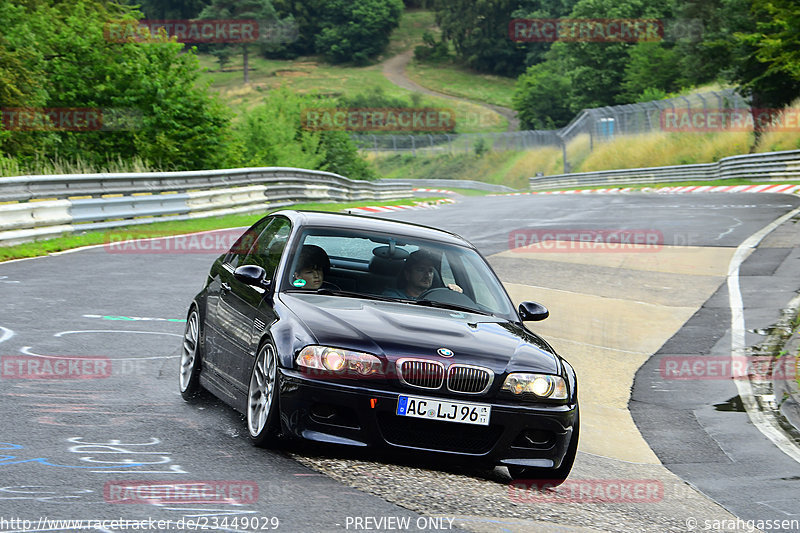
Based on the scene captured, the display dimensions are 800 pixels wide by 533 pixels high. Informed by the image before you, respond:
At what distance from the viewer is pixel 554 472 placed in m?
6.41

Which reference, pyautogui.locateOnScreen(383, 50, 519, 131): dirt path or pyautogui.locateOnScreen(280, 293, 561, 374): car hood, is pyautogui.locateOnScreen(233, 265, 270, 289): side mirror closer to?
pyautogui.locateOnScreen(280, 293, 561, 374): car hood

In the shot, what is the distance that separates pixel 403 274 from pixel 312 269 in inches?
25.1

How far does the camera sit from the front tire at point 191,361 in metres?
7.83

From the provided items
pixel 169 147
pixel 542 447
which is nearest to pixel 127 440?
pixel 542 447

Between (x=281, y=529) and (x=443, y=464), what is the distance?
162cm

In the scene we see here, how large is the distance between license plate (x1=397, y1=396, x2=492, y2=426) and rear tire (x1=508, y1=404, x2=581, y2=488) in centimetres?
52

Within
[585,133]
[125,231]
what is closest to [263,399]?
[125,231]

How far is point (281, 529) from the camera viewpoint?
4.84 m

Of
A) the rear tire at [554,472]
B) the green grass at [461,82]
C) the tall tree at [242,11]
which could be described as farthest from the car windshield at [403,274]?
the tall tree at [242,11]

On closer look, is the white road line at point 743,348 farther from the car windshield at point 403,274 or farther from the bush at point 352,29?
the bush at point 352,29

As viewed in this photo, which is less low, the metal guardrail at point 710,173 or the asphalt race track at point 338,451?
the asphalt race track at point 338,451

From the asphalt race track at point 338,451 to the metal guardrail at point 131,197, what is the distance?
4.14 ft

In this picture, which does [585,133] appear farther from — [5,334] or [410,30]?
[410,30]

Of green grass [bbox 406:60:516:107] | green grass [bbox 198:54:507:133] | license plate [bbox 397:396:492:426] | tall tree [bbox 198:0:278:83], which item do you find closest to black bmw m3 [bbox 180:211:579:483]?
license plate [bbox 397:396:492:426]
